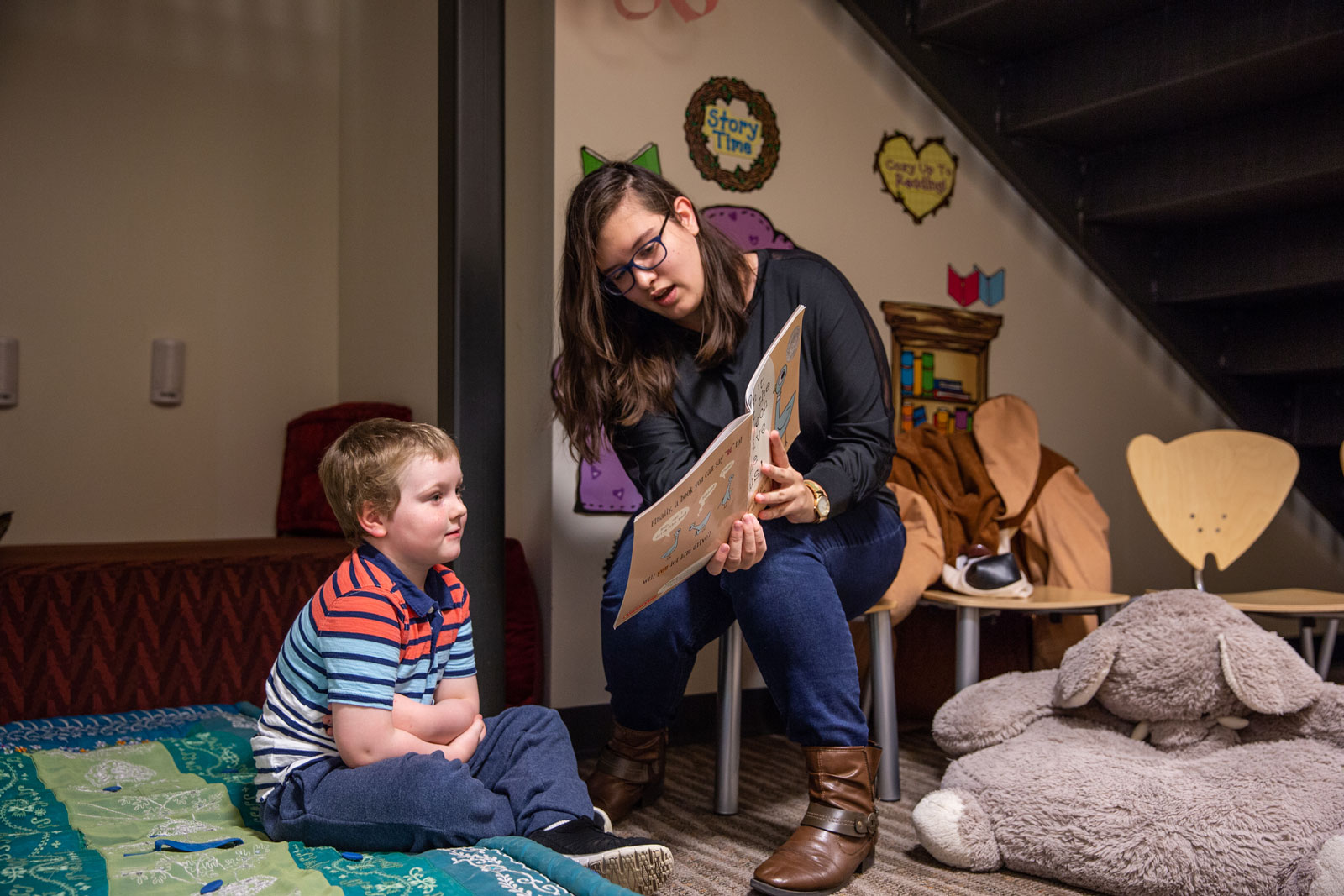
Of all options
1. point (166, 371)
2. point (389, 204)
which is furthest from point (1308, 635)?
point (166, 371)

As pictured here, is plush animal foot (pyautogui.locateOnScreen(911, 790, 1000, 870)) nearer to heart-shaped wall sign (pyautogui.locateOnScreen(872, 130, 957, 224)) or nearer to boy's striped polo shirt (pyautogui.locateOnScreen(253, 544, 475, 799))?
boy's striped polo shirt (pyautogui.locateOnScreen(253, 544, 475, 799))

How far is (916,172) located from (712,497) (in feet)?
5.42

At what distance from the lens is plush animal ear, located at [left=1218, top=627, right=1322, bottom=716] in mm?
1387

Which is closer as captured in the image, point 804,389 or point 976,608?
point 804,389

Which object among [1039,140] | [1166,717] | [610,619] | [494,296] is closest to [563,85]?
[494,296]

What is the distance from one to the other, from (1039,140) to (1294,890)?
1.98 m

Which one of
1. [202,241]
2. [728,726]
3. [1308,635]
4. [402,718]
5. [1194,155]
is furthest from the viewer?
[202,241]

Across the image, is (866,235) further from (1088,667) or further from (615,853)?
(615,853)

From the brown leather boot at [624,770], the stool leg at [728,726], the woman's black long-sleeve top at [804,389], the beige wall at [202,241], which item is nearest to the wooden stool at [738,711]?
the stool leg at [728,726]

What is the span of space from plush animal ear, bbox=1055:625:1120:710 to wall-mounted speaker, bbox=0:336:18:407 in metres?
2.57

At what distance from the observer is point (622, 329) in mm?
1601

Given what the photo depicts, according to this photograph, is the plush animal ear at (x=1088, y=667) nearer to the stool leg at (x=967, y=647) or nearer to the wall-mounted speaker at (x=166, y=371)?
the stool leg at (x=967, y=647)

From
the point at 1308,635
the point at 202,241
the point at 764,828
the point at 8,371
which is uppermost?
the point at 202,241

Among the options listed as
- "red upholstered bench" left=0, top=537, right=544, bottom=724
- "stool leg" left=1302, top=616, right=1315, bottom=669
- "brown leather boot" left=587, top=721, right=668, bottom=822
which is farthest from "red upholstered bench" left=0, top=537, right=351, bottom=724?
"stool leg" left=1302, top=616, right=1315, bottom=669
